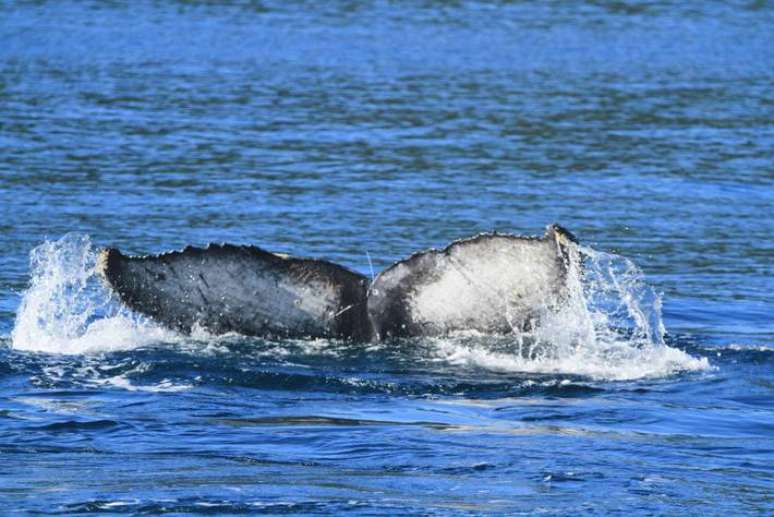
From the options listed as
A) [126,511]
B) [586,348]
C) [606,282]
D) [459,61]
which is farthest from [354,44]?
[126,511]

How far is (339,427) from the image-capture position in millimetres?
7352

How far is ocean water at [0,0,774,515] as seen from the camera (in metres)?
6.75

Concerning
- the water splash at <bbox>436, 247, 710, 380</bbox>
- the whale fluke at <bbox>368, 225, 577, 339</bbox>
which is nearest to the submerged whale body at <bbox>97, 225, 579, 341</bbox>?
the whale fluke at <bbox>368, 225, 577, 339</bbox>

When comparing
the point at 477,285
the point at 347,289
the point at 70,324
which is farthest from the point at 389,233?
the point at 477,285

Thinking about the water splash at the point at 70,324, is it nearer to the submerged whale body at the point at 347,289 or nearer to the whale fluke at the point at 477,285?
the submerged whale body at the point at 347,289

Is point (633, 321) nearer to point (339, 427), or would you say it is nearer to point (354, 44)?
point (339, 427)

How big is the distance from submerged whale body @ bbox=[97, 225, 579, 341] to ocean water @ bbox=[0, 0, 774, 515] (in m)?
0.15

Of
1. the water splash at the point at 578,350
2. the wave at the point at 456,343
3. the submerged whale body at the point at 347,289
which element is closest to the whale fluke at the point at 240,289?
the submerged whale body at the point at 347,289

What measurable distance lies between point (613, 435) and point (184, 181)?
29.6ft

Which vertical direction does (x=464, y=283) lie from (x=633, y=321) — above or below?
above

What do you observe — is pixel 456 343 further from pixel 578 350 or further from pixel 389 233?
pixel 389 233

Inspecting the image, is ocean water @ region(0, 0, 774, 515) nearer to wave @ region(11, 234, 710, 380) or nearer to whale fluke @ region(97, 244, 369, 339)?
wave @ region(11, 234, 710, 380)

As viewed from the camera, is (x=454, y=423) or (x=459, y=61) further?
(x=459, y=61)

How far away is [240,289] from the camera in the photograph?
7906mm
